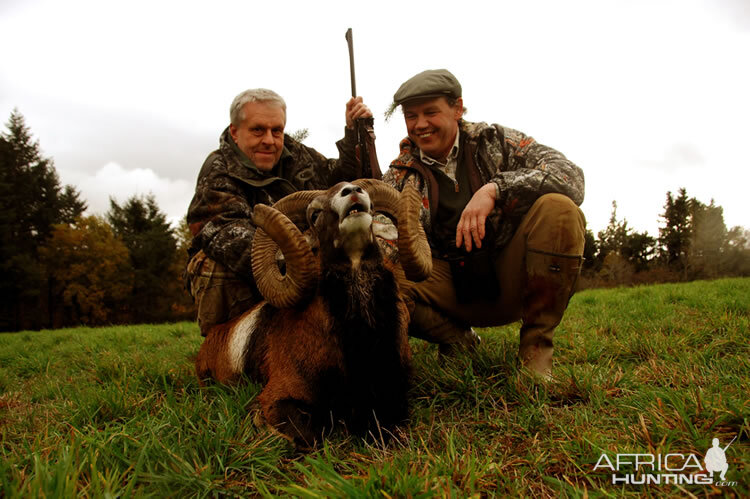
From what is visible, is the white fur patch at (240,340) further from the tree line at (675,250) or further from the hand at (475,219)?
the tree line at (675,250)

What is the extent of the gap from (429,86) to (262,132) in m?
1.88

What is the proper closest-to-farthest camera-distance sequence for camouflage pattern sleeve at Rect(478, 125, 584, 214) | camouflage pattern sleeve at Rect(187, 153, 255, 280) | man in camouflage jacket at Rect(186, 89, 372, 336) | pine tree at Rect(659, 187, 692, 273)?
camouflage pattern sleeve at Rect(478, 125, 584, 214) < camouflage pattern sleeve at Rect(187, 153, 255, 280) < man in camouflage jacket at Rect(186, 89, 372, 336) < pine tree at Rect(659, 187, 692, 273)

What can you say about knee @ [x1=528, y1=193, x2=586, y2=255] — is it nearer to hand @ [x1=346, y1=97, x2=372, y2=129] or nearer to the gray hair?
hand @ [x1=346, y1=97, x2=372, y2=129]

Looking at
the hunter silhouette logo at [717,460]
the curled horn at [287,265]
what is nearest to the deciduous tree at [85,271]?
the curled horn at [287,265]

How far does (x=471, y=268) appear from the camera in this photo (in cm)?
398

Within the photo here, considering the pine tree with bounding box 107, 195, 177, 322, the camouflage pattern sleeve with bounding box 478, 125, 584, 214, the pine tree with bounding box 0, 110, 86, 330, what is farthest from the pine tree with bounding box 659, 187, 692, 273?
the pine tree with bounding box 0, 110, 86, 330

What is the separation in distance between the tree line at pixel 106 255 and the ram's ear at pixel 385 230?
33.8 m

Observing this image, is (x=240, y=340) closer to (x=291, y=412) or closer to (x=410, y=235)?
(x=291, y=412)

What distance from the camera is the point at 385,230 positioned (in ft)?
11.9

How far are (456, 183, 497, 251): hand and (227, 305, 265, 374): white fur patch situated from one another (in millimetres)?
1933

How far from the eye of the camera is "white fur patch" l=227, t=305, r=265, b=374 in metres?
3.65

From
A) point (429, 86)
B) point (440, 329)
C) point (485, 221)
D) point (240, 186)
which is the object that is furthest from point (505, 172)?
point (240, 186)

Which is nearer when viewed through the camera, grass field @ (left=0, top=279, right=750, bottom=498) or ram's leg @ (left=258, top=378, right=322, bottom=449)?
grass field @ (left=0, top=279, right=750, bottom=498)

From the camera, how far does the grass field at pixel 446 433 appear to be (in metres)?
1.86
